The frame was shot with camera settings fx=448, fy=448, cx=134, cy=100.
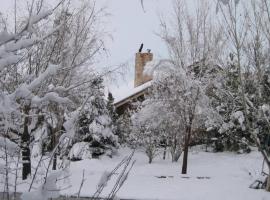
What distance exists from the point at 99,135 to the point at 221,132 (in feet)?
19.0

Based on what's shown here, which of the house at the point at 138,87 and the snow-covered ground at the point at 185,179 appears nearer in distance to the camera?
the snow-covered ground at the point at 185,179

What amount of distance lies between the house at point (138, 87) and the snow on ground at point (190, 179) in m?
3.42

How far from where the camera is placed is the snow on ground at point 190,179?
1146 centimetres

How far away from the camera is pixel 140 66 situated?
27516 millimetres

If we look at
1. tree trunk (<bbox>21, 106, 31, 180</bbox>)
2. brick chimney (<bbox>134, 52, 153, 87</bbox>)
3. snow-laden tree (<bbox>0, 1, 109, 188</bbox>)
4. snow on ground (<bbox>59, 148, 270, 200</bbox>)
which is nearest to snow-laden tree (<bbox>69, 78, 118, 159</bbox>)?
snow on ground (<bbox>59, 148, 270, 200</bbox>)

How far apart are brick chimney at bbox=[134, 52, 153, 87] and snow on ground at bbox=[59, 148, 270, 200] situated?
6.28m

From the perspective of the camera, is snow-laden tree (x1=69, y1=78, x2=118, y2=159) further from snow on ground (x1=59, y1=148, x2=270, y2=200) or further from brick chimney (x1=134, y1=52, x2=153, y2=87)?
brick chimney (x1=134, y1=52, x2=153, y2=87)

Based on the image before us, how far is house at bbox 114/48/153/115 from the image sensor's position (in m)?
24.9

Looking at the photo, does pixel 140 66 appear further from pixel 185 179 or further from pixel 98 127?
pixel 185 179

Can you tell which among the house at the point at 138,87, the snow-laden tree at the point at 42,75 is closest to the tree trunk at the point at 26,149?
the snow-laden tree at the point at 42,75

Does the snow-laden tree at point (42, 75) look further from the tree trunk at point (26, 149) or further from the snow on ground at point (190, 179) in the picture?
the snow on ground at point (190, 179)

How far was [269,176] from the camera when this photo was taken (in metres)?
12.5

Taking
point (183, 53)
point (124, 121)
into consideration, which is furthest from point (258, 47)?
point (124, 121)

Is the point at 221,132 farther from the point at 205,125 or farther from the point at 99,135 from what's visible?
the point at 99,135
